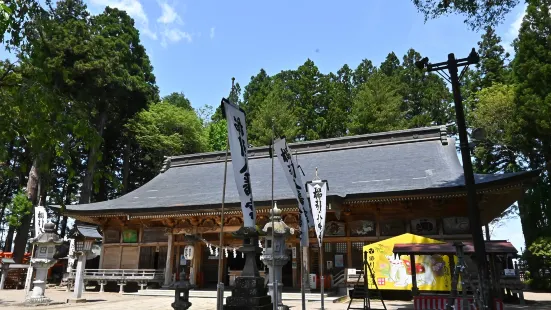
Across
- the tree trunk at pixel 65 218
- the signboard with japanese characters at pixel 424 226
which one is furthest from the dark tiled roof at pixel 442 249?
the tree trunk at pixel 65 218

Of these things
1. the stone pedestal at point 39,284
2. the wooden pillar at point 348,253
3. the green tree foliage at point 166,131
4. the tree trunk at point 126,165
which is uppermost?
the green tree foliage at point 166,131

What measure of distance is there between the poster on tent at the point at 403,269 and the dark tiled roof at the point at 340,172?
2096mm

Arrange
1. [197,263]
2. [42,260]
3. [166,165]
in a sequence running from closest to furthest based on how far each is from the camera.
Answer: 1. [42,260]
2. [197,263]
3. [166,165]

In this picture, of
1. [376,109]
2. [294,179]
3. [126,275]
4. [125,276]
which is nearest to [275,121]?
[376,109]

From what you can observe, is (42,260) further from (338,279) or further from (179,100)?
(179,100)

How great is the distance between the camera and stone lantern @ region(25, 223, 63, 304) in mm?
12508

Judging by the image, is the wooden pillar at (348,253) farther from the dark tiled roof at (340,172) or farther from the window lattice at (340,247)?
the dark tiled roof at (340,172)

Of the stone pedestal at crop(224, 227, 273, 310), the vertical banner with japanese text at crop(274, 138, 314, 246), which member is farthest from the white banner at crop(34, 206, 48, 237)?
the vertical banner with japanese text at crop(274, 138, 314, 246)

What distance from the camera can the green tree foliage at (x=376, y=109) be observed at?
31.5 m

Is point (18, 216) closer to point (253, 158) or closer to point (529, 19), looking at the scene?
point (253, 158)

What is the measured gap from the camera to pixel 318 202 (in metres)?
9.93

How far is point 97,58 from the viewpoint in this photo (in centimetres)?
2722

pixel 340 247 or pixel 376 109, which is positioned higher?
pixel 376 109

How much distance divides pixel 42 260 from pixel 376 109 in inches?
1040
